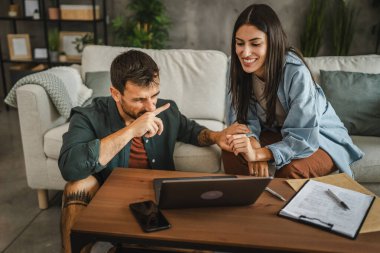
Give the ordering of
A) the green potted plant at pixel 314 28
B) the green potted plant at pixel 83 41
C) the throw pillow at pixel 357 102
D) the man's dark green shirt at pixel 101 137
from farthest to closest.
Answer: the green potted plant at pixel 83 41 → the green potted plant at pixel 314 28 → the throw pillow at pixel 357 102 → the man's dark green shirt at pixel 101 137

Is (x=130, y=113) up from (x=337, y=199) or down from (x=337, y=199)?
up

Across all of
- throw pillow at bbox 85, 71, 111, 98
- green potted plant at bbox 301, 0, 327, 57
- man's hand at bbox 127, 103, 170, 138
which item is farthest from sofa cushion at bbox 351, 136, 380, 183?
green potted plant at bbox 301, 0, 327, 57

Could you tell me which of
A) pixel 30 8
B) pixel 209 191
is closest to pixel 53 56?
pixel 30 8

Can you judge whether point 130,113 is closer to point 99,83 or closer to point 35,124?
point 35,124

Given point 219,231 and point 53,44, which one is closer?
point 219,231

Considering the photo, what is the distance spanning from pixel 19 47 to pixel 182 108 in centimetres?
259

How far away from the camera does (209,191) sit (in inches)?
42.9

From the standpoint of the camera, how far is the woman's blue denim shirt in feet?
5.08

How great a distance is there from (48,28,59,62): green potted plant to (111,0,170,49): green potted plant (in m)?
0.65

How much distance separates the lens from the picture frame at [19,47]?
4.04 m

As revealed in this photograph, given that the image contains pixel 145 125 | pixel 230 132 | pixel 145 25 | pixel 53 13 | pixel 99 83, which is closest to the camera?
pixel 145 125

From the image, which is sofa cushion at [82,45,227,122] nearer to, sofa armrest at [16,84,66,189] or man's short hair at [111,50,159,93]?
sofa armrest at [16,84,66,189]

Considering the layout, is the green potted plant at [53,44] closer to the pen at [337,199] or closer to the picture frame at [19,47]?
the picture frame at [19,47]

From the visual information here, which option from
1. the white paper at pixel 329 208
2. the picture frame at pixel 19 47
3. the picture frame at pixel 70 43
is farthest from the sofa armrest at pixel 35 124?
the picture frame at pixel 19 47
